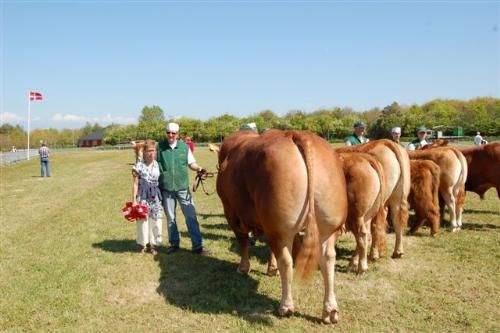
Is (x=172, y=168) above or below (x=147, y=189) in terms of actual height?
above

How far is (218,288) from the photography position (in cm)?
536

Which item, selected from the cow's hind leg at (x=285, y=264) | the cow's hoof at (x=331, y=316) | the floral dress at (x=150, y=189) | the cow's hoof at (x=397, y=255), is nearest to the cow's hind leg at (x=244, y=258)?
the cow's hind leg at (x=285, y=264)

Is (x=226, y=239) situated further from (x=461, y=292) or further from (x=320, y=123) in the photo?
(x=320, y=123)

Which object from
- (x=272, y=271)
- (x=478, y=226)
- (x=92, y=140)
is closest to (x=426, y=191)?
(x=478, y=226)

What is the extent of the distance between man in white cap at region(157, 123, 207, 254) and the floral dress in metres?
0.09

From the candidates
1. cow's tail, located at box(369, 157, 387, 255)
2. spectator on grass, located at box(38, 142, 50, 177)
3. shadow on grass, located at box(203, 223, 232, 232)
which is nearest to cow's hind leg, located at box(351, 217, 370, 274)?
cow's tail, located at box(369, 157, 387, 255)

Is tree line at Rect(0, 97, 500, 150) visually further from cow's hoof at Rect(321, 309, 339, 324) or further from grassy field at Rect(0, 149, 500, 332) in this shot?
cow's hoof at Rect(321, 309, 339, 324)

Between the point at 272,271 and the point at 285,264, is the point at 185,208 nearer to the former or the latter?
the point at 272,271

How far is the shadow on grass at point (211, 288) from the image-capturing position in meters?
4.71

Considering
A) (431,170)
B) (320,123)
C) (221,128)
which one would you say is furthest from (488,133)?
(431,170)

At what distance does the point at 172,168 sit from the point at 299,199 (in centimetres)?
309

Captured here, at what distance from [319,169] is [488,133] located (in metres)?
59.3

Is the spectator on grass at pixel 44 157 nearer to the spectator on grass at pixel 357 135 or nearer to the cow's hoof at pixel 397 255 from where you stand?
the spectator on grass at pixel 357 135

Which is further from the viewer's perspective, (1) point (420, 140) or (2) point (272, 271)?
(1) point (420, 140)
